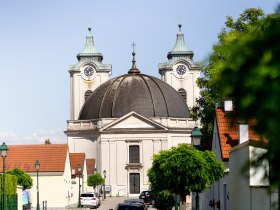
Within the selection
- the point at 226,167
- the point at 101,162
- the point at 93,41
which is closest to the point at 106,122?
the point at 101,162

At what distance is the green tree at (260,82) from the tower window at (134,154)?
354 feet

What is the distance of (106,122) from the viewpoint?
11381cm

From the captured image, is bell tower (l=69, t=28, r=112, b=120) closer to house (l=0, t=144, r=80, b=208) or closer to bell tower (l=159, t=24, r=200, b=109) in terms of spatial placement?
bell tower (l=159, t=24, r=200, b=109)

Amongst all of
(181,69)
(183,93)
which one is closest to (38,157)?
(183,93)

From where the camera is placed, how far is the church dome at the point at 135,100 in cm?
11556

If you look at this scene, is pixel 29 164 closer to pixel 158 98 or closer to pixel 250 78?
pixel 158 98

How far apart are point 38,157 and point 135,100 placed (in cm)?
4607

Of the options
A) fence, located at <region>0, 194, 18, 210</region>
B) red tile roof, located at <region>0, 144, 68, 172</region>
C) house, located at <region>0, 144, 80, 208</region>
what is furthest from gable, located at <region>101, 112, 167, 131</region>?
fence, located at <region>0, 194, 18, 210</region>

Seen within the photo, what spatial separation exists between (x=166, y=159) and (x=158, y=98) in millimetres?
87650

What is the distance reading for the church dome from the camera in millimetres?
115562

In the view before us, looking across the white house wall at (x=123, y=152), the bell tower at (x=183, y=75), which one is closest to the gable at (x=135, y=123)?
the white house wall at (x=123, y=152)

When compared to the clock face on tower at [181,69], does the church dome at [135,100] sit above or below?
below

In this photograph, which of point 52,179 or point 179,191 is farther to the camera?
point 52,179

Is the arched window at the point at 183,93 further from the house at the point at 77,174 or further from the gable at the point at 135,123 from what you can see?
the house at the point at 77,174
